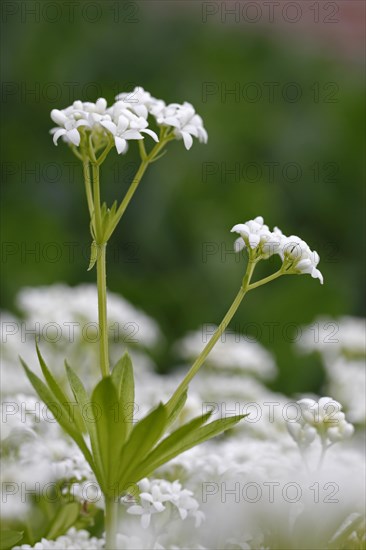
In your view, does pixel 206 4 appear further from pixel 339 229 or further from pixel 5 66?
pixel 339 229

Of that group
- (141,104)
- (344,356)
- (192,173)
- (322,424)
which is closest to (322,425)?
(322,424)

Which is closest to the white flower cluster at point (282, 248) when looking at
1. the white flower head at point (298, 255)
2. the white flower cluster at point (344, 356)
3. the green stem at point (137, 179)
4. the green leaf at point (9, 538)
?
the white flower head at point (298, 255)

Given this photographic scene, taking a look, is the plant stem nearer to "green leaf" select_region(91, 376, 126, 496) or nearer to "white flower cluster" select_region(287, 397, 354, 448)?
"green leaf" select_region(91, 376, 126, 496)

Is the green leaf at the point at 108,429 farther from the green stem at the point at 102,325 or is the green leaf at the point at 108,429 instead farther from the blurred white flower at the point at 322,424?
the blurred white flower at the point at 322,424

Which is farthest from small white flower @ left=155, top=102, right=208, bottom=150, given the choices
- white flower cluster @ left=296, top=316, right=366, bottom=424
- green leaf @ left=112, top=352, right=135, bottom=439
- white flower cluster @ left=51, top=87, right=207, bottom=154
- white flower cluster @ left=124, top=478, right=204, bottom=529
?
white flower cluster @ left=296, top=316, right=366, bottom=424

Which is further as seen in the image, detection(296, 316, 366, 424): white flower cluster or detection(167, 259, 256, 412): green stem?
detection(296, 316, 366, 424): white flower cluster
